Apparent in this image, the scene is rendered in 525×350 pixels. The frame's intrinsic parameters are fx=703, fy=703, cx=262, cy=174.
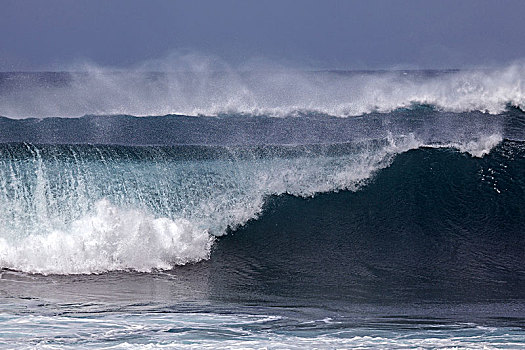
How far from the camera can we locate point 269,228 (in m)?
9.73

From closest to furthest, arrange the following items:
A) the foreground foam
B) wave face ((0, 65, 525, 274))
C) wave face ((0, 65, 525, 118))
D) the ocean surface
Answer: the ocean surface < the foreground foam < wave face ((0, 65, 525, 274)) < wave face ((0, 65, 525, 118))

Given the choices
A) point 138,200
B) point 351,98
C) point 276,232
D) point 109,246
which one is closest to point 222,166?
point 276,232

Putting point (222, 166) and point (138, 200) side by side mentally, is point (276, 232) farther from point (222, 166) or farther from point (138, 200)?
point (138, 200)

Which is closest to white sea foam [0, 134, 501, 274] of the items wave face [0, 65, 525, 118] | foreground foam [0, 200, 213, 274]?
foreground foam [0, 200, 213, 274]

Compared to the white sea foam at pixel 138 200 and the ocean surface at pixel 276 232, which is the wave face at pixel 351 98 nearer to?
the ocean surface at pixel 276 232

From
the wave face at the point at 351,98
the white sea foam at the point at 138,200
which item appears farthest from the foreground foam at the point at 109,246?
the wave face at the point at 351,98

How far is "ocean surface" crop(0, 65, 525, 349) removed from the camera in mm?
6070

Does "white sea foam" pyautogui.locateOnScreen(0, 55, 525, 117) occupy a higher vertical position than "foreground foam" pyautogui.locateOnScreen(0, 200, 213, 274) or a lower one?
higher

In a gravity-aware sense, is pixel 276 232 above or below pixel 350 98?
below

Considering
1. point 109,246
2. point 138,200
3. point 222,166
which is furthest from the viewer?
point 222,166

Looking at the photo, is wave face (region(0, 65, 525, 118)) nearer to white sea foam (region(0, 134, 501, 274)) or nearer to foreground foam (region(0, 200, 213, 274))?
white sea foam (region(0, 134, 501, 274))

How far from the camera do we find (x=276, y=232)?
9.66m

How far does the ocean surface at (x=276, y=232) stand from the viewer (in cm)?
607

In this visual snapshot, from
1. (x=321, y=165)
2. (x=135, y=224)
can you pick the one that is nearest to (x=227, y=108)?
(x=321, y=165)
